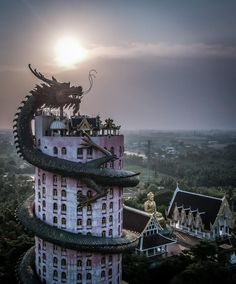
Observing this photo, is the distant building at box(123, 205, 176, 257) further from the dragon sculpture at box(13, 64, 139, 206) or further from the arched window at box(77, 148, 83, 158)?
the arched window at box(77, 148, 83, 158)

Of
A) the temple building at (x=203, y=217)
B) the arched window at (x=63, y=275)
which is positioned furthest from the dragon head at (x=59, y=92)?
the temple building at (x=203, y=217)

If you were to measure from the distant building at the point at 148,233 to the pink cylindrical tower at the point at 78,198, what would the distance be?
30.4 ft

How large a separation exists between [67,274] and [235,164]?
95.9 m

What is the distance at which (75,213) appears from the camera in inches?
1250

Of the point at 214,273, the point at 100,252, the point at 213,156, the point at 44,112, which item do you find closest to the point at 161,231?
the point at 214,273

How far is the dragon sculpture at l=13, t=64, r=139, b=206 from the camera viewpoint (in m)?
30.6

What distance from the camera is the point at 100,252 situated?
104ft

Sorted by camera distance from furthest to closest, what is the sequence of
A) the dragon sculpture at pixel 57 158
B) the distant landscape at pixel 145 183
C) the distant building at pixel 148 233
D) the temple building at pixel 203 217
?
the temple building at pixel 203 217 < the distant building at pixel 148 233 < the distant landscape at pixel 145 183 < the dragon sculpture at pixel 57 158

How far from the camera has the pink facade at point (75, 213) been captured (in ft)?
104

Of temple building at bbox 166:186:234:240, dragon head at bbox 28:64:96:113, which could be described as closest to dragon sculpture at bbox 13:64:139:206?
dragon head at bbox 28:64:96:113

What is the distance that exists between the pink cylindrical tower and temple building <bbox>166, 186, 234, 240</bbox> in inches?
769

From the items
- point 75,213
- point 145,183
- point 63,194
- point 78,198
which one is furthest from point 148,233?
point 145,183

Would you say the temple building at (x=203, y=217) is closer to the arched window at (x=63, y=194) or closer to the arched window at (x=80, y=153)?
the arched window at (x=63, y=194)

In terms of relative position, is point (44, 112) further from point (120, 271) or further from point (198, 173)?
point (198, 173)
